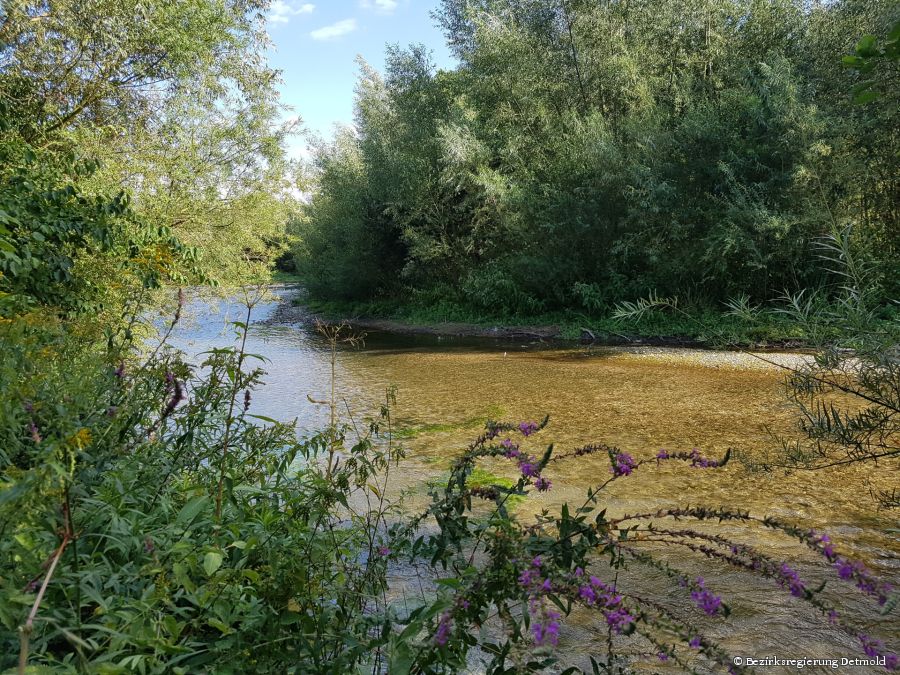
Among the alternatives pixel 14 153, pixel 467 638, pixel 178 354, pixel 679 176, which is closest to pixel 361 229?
pixel 679 176

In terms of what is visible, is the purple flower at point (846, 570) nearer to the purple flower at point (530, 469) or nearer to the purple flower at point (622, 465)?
the purple flower at point (622, 465)

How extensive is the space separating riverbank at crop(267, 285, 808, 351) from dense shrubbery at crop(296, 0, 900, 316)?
2.63 ft

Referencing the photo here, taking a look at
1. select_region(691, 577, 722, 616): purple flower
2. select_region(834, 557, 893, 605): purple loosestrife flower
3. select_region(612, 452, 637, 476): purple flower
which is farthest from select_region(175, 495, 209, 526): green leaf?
select_region(834, 557, 893, 605): purple loosestrife flower

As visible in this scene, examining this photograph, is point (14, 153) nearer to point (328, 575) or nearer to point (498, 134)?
point (328, 575)

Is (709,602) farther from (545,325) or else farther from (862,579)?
(545,325)

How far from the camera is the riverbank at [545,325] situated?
488 inches

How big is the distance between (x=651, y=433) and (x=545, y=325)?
10971 mm

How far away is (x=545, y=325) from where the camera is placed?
17672mm

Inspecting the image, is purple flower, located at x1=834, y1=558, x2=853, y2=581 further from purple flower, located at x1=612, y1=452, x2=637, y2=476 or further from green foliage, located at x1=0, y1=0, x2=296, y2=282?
green foliage, located at x1=0, y1=0, x2=296, y2=282

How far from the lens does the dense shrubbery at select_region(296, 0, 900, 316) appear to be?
43.0ft

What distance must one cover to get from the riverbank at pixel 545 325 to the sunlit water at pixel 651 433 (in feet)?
3.35

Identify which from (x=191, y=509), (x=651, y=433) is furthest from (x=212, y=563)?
(x=651, y=433)

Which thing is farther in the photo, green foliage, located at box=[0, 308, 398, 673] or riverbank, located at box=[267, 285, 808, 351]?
riverbank, located at box=[267, 285, 808, 351]

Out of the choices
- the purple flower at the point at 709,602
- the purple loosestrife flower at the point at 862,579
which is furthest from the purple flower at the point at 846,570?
the purple flower at the point at 709,602
